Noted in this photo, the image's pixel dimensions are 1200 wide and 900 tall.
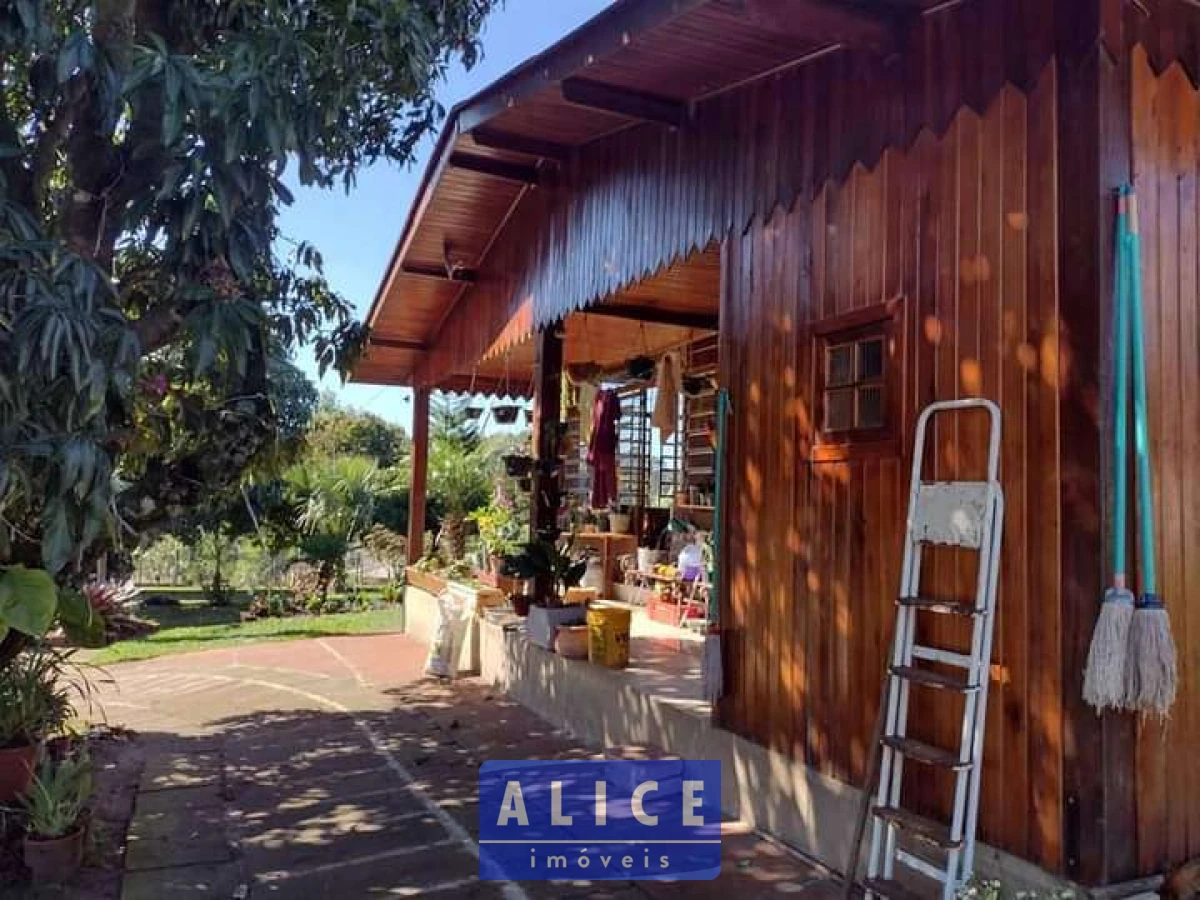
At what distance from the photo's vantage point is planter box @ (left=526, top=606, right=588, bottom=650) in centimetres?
688

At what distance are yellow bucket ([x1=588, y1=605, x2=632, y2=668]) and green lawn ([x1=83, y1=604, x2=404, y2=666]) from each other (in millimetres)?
6203

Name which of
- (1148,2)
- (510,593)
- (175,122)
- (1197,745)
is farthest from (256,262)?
(510,593)

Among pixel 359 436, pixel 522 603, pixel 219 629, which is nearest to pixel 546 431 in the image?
pixel 522 603

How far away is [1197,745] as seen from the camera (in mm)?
3043

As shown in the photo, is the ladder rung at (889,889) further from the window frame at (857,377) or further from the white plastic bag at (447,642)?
the white plastic bag at (447,642)

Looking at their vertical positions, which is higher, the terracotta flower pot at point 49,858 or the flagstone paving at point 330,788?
the terracotta flower pot at point 49,858

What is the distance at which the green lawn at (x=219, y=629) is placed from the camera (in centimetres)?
1045

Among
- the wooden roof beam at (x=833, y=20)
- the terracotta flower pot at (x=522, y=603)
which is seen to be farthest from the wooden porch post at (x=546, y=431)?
the wooden roof beam at (x=833, y=20)

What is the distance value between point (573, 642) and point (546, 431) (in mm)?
1885

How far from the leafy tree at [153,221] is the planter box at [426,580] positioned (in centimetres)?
535

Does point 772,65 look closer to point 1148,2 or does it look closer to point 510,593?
point 1148,2

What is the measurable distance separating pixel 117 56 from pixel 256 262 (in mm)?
962

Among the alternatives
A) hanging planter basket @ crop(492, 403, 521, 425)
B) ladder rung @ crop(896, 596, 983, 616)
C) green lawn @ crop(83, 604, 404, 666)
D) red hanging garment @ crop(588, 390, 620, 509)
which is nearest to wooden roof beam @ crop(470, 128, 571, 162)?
red hanging garment @ crop(588, 390, 620, 509)

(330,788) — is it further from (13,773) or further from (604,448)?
(604,448)
